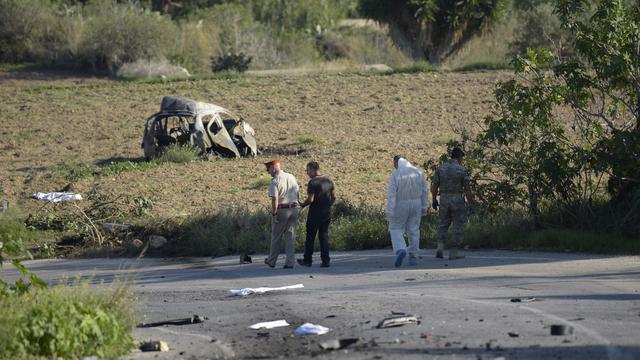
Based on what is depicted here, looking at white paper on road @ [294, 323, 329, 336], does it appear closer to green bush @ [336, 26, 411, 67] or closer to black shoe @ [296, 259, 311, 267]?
black shoe @ [296, 259, 311, 267]

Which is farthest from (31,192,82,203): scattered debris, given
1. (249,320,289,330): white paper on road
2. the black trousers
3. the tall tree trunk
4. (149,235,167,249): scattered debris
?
(249,320,289,330): white paper on road

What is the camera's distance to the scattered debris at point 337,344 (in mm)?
11109

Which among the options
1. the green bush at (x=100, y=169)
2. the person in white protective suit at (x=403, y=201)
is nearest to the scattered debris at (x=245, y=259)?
the person in white protective suit at (x=403, y=201)

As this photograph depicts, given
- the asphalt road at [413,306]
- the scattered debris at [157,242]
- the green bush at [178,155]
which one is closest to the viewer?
the asphalt road at [413,306]

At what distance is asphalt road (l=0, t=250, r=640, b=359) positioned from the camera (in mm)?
10898

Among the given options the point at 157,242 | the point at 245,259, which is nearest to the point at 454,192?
the point at 245,259

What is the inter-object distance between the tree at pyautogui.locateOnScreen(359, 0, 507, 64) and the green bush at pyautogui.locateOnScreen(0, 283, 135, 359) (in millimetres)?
39406

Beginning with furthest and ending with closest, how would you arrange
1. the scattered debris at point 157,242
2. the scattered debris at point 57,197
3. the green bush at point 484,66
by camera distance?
the green bush at point 484,66, the scattered debris at point 57,197, the scattered debris at point 157,242

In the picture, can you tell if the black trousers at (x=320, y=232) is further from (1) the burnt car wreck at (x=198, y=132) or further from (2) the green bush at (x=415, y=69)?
(2) the green bush at (x=415, y=69)

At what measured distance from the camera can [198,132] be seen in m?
32.7

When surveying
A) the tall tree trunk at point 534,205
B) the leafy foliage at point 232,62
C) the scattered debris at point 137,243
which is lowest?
the scattered debris at point 137,243

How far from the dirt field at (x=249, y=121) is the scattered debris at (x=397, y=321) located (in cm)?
1282

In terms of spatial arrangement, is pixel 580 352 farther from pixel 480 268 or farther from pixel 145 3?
pixel 145 3

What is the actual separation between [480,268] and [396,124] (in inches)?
799
